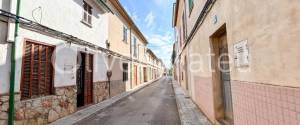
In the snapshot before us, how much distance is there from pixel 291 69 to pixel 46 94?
6395 mm

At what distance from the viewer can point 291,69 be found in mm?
1751

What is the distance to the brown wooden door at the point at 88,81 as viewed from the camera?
28.3 feet

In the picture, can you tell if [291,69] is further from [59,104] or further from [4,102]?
[59,104]

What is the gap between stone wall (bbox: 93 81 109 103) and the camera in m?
9.41

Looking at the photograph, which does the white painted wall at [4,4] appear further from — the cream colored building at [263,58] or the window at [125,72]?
the window at [125,72]

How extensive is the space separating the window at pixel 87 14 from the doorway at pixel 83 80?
1603 millimetres

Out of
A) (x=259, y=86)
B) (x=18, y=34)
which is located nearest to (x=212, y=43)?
(x=259, y=86)

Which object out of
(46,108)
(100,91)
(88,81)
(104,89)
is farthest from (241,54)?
(104,89)

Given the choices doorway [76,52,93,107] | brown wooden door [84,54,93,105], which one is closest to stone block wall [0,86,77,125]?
doorway [76,52,93,107]

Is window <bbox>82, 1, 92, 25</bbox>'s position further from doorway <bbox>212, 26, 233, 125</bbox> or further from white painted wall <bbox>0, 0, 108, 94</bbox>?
doorway <bbox>212, 26, 233, 125</bbox>

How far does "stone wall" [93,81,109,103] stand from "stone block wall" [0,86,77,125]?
6.82ft

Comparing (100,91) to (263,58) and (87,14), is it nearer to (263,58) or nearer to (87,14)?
(87,14)

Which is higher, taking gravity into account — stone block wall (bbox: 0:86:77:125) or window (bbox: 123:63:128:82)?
window (bbox: 123:63:128:82)

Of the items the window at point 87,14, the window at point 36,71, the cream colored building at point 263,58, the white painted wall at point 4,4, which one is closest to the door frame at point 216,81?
the cream colored building at point 263,58
